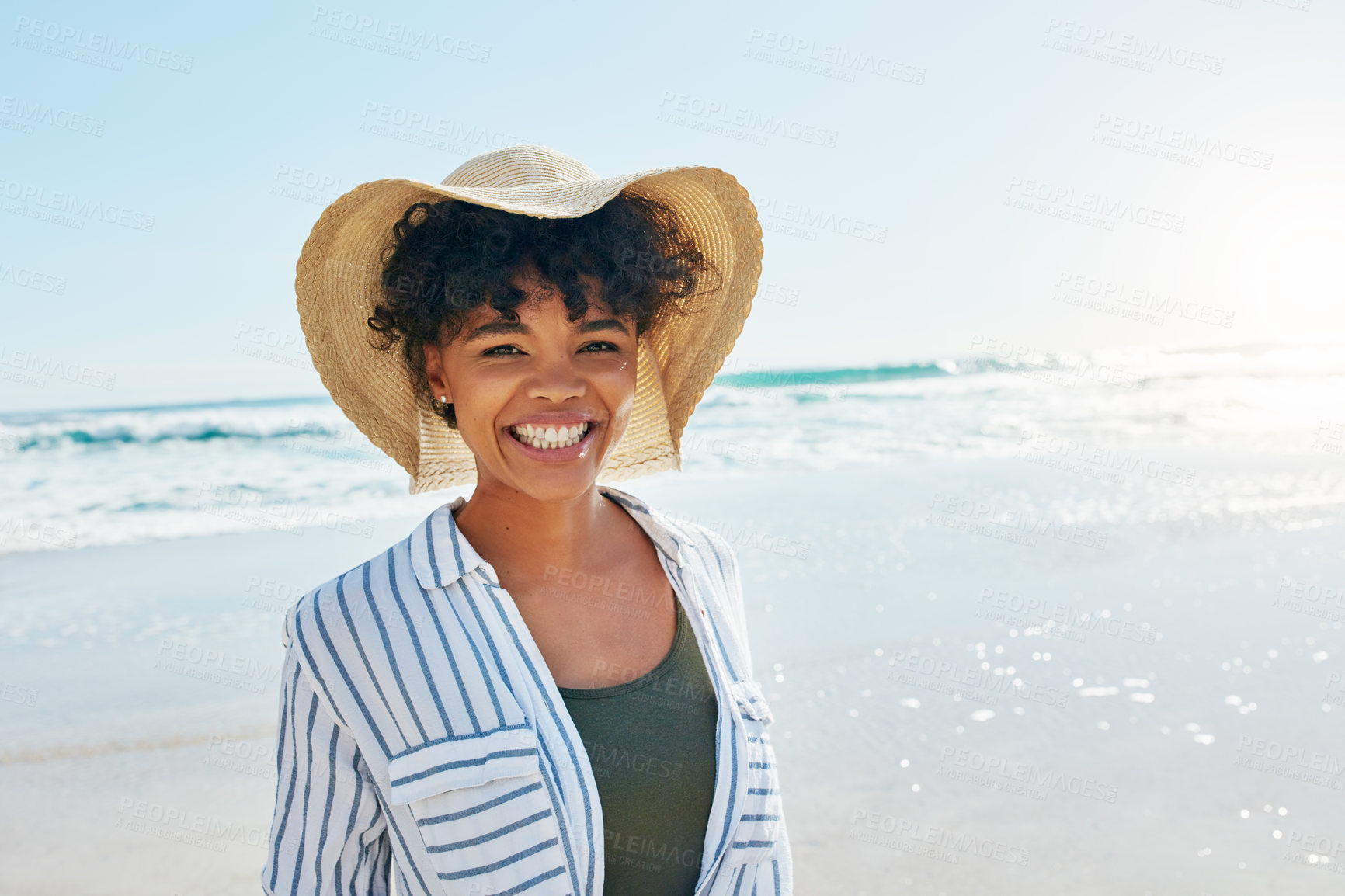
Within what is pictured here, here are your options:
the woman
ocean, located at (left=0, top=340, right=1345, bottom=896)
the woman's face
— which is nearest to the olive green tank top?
the woman

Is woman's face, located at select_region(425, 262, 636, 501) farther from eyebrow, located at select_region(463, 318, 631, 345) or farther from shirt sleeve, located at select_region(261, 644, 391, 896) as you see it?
shirt sleeve, located at select_region(261, 644, 391, 896)

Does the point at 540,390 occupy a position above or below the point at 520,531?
above

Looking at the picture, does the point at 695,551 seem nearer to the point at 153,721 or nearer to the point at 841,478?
the point at 153,721

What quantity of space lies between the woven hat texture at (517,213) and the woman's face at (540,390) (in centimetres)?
20

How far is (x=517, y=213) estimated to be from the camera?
1710mm

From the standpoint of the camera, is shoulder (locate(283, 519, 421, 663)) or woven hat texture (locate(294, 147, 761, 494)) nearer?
shoulder (locate(283, 519, 421, 663))

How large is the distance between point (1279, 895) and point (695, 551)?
109 inches

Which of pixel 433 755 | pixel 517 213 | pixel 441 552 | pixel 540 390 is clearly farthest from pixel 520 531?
pixel 517 213

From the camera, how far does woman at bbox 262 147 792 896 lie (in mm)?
1529

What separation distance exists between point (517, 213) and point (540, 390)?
32cm

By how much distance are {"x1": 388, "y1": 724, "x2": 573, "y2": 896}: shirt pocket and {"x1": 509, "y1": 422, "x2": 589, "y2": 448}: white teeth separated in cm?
51

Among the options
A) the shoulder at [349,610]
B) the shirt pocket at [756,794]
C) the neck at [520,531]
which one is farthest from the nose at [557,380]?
the shirt pocket at [756,794]

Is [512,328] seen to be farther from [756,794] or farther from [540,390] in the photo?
[756,794]

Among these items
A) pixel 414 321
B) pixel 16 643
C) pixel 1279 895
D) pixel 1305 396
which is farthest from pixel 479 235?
pixel 1305 396
